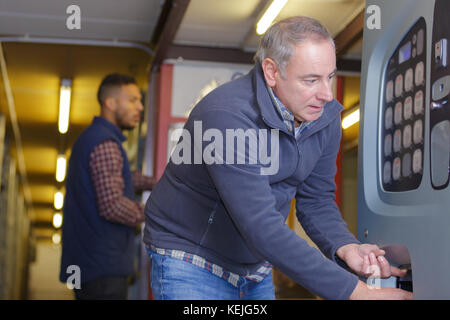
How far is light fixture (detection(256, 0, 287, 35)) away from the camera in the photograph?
2.93 meters

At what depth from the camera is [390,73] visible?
1.48 m

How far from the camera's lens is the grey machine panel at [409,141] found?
3.90ft

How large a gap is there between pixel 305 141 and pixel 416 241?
0.45m

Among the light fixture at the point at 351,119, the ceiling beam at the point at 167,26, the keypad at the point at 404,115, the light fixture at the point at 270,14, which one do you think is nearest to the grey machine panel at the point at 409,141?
the keypad at the point at 404,115

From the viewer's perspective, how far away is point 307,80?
1.46 m

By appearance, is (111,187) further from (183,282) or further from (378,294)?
(378,294)

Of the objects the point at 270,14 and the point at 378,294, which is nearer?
the point at 378,294

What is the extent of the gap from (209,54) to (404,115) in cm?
262

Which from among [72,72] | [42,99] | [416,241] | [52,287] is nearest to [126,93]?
[72,72]

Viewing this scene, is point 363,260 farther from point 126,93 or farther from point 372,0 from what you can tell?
point 126,93

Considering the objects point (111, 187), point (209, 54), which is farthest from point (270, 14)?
point (111, 187)

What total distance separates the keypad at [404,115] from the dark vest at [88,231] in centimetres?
191

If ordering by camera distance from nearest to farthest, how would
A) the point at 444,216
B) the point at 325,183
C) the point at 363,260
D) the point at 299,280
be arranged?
the point at 444,216 → the point at 299,280 → the point at 363,260 → the point at 325,183

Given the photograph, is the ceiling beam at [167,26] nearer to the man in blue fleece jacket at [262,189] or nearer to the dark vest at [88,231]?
the dark vest at [88,231]
